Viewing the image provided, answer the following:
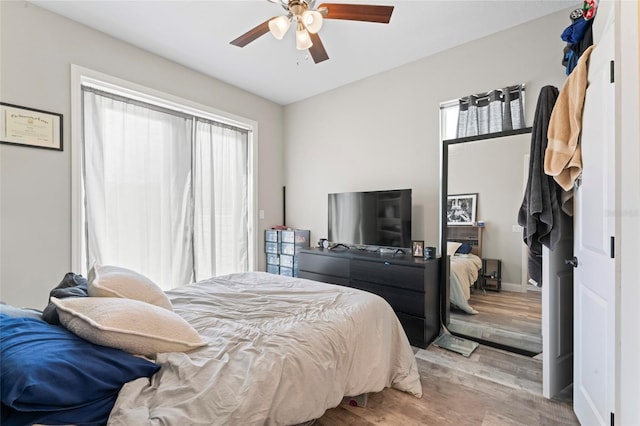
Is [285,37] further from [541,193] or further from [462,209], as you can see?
[541,193]

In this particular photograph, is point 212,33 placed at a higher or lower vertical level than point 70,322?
higher

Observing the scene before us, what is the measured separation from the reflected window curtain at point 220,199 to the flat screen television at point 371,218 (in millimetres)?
1299

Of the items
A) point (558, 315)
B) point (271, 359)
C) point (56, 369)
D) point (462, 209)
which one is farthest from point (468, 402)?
point (56, 369)

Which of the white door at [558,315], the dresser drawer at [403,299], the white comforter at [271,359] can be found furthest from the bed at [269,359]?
the white door at [558,315]

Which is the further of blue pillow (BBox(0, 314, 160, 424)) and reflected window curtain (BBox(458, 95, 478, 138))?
reflected window curtain (BBox(458, 95, 478, 138))

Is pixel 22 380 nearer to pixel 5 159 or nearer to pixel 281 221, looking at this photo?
pixel 5 159

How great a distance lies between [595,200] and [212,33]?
10.3 feet

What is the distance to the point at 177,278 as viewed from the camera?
10.5 ft

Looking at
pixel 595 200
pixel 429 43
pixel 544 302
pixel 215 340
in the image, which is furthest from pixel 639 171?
pixel 429 43

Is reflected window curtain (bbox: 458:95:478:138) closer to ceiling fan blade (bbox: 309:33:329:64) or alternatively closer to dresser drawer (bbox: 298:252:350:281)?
ceiling fan blade (bbox: 309:33:329:64)

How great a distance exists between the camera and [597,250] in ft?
4.68

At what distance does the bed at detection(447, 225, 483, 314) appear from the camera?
2.65 m

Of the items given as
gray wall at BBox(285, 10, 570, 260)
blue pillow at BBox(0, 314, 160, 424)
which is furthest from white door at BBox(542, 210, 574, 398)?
blue pillow at BBox(0, 314, 160, 424)

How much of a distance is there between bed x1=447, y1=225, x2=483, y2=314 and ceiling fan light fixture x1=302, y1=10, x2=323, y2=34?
2135mm
